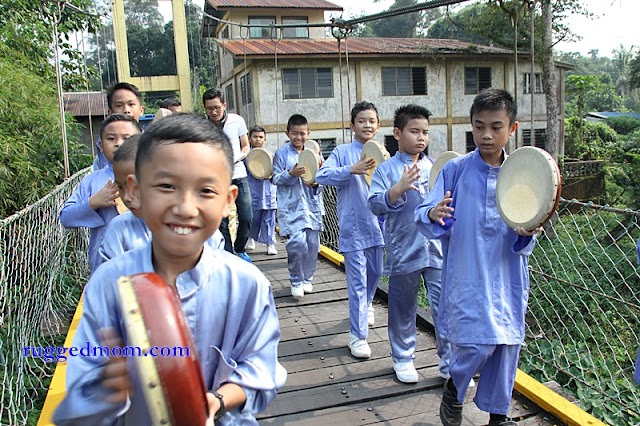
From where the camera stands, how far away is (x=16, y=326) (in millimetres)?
2984

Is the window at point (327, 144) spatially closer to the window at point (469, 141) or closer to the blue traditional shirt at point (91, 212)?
the window at point (469, 141)

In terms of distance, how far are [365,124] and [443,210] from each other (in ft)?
4.87

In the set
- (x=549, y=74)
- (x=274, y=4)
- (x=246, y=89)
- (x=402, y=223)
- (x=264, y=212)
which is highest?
(x=274, y=4)

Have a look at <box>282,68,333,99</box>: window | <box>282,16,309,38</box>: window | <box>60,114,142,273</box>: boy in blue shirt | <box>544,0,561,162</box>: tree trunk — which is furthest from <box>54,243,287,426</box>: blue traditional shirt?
<box>282,16,309,38</box>: window

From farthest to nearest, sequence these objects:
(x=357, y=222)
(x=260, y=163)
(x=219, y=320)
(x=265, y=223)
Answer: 1. (x=265, y=223)
2. (x=260, y=163)
3. (x=357, y=222)
4. (x=219, y=320)

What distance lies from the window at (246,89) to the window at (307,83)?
1027 millimetres

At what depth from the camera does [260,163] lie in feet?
20.5

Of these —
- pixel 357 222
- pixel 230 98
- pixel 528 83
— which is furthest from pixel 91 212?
pixel 528 83

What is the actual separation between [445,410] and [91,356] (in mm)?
1859

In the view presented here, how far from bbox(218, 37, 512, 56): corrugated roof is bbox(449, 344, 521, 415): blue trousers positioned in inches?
574

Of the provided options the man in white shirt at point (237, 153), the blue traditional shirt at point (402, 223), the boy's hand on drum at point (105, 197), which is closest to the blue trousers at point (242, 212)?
the man in white shirt at point (237, 153)

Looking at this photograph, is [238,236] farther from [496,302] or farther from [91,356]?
[91,356]

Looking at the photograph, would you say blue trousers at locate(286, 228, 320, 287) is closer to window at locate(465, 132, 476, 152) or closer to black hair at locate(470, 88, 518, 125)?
black hair at locate(470, 88, 518, 125)

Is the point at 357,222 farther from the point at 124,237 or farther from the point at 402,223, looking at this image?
the point at 124,237
